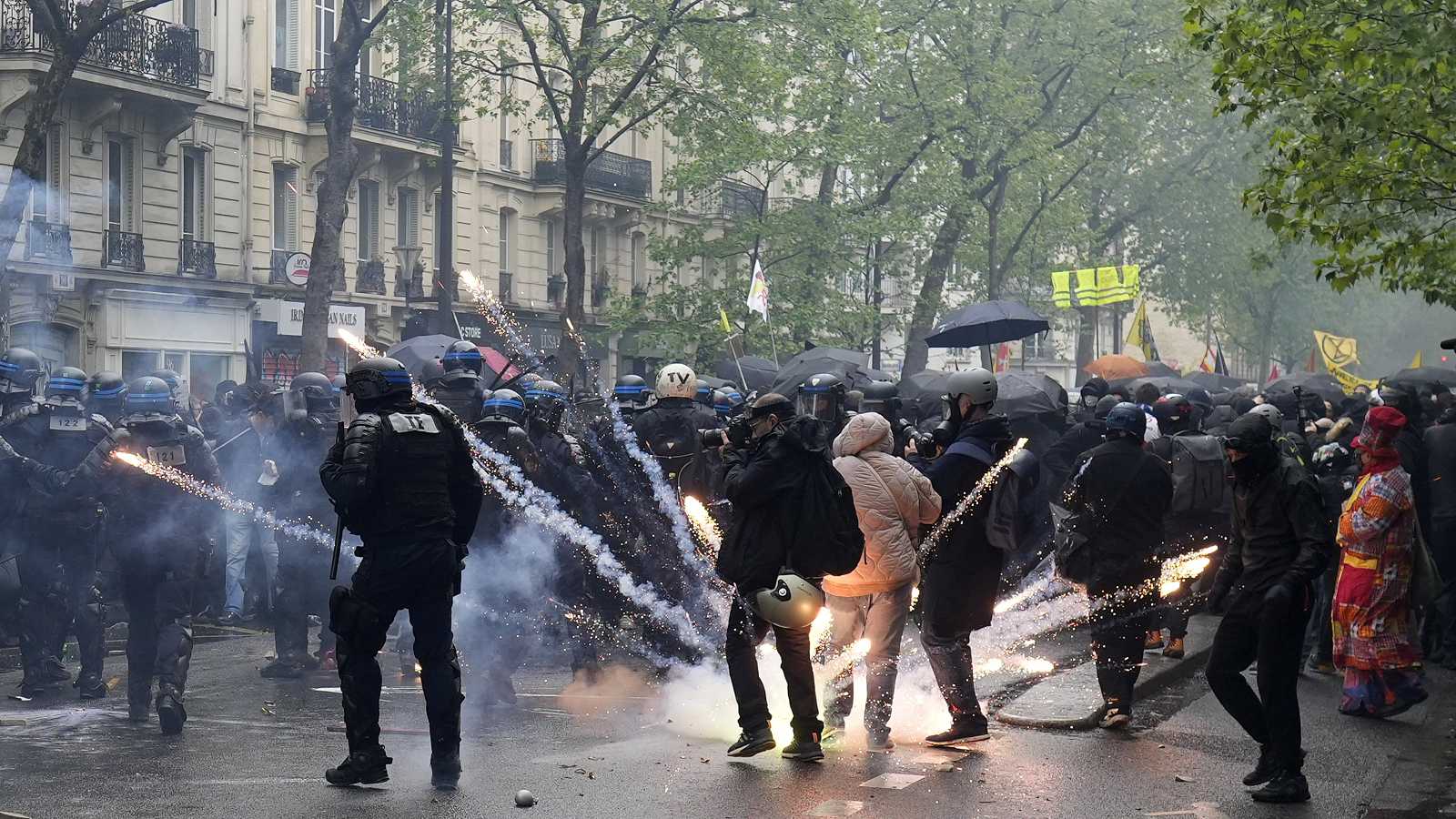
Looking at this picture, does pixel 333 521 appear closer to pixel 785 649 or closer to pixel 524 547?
pixel 524 547

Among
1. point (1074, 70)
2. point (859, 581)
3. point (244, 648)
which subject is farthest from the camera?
point (1074, 70)

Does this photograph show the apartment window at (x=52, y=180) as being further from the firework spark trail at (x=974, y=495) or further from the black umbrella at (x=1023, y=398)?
the firework spark trail at (x=974, y=495)

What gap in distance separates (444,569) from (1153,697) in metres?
4.92

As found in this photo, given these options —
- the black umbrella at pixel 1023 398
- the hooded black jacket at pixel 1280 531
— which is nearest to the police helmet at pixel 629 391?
the black umbrella at pixel 1023 398

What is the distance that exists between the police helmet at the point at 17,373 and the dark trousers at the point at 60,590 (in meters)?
1.04

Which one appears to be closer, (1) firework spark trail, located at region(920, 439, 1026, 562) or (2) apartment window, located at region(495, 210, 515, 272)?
(1) firework spark trail, located at region(920, 439, 1026, 562)

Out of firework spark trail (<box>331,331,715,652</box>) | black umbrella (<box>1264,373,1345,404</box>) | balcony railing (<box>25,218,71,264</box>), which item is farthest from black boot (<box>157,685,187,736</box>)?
balcony railing (<box>25,218,71,264</box>)

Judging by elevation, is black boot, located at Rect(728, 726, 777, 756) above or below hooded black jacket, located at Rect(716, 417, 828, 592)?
below

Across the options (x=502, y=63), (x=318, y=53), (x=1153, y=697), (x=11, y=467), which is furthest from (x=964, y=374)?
(x=318, y=53)

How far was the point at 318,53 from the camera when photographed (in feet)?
110

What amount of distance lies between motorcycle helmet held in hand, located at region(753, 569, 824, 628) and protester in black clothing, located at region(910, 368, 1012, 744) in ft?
2.78

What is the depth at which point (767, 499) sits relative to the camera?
806cm

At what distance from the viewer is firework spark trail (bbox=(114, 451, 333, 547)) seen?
934 cm

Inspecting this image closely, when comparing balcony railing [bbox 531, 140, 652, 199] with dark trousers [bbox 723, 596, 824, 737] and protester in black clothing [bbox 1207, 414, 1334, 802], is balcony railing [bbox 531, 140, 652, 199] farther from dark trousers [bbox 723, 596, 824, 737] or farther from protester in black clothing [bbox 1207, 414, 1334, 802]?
protester in black clothing [bbox 1207, 414, 1334, 802]
